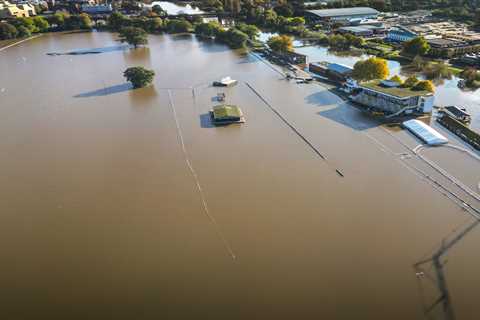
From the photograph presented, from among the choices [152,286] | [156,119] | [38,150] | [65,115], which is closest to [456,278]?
[152,286]

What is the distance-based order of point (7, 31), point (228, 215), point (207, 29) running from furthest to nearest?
point (207, 29)
point (7, 31)
point (228, 215)

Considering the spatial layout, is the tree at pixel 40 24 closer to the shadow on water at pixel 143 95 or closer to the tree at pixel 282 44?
the shadow on water at pixel 143 95

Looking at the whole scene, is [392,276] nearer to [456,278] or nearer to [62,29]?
[456,278]

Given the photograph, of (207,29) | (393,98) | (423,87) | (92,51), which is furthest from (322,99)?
(92,51)

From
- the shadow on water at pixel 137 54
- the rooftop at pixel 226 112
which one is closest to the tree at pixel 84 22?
the shadow on water at pixel 137 54

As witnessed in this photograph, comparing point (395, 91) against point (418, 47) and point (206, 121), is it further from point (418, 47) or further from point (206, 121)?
point (418, 47)

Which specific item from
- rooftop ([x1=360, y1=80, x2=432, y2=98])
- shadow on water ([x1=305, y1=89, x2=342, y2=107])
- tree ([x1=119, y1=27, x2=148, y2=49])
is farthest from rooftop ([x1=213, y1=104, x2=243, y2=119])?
tree ([x1=119, y1=27, x2=148, y2=49])

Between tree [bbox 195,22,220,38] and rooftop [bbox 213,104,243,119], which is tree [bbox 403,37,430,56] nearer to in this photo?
rooftop [bbox 213,104,243,119]
